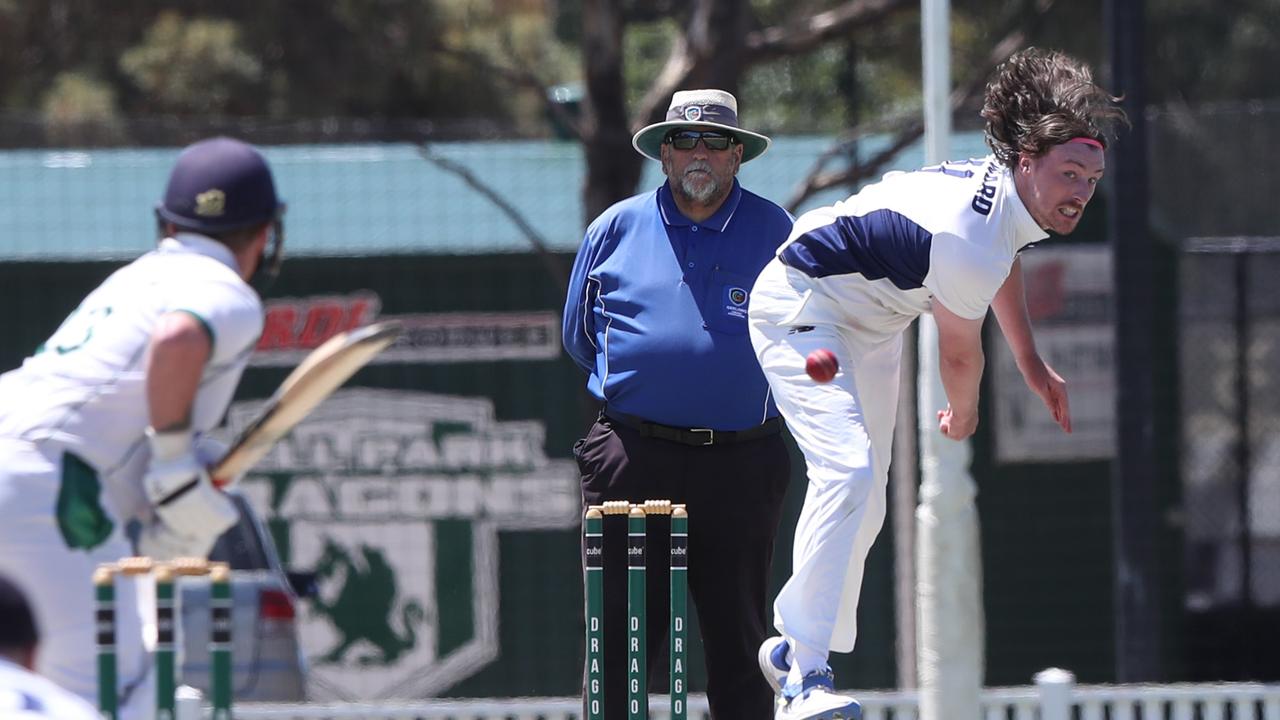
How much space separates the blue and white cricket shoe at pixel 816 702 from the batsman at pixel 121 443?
4.18 ft

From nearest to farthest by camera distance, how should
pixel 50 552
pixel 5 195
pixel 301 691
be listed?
pixel 50 552, pixel 301 691, pixel 5 195

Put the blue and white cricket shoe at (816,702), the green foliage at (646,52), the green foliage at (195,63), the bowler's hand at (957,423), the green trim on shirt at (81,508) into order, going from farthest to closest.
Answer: the green foliage at (646,52) < the green foliage at (195,63) < the bowler's hand at (957,423) < the blue and white cricket shoe at (816,702) < the green trim on shirt at (81,508)

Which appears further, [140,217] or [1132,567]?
[140,217]

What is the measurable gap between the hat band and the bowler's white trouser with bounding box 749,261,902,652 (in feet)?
1.53

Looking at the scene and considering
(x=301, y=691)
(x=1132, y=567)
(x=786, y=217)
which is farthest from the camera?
(x=1132, y=567)

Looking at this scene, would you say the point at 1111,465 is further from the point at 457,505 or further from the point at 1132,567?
the point at 457,505

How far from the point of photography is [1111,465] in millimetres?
9570

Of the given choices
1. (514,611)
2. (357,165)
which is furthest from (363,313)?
(514,611)

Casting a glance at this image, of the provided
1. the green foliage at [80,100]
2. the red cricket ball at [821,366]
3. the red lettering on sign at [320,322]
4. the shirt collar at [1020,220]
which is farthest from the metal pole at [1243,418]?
the green foliage at [80,100]

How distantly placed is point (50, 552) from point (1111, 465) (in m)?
6.84

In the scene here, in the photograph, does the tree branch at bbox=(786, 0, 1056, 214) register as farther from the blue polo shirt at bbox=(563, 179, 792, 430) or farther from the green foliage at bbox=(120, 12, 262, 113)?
the green foliage at bbox=(120, 12, 262, 113)

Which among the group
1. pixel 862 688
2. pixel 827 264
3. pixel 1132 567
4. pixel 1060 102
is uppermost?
pixel 1060 102

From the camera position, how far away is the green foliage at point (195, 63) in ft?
37.7

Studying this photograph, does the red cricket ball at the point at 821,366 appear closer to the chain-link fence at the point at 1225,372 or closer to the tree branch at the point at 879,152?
the tree branch at the point at 879,152
